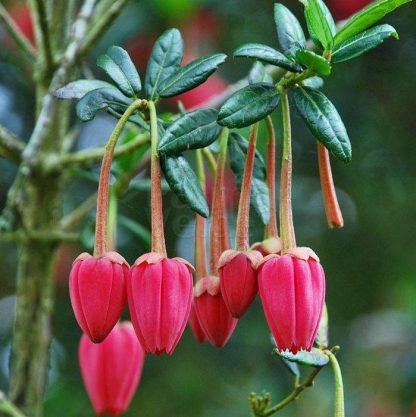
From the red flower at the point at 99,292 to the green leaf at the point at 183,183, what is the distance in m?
0.09

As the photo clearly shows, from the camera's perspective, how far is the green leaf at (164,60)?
3.41 ft

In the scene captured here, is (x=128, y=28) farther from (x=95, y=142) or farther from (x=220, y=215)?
(x=220, y=215)

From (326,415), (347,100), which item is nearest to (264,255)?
(347,100)

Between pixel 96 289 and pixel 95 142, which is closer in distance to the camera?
pixel 96 289

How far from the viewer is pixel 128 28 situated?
2674 millimetres

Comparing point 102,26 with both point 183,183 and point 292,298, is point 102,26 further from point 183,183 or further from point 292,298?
point 292,298

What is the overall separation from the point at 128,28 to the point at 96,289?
1888 millimetres

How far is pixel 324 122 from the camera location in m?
0.94

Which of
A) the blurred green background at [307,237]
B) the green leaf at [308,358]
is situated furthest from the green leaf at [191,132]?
the blurred green background at [307,237]

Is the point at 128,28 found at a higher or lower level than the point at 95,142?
higher

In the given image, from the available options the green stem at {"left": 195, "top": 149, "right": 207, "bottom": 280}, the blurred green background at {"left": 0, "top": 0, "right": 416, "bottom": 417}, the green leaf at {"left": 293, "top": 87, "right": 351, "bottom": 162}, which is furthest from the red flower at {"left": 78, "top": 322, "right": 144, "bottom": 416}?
the blurred green background at {"left": 0, "top": 0, "right": 416, "bottom": 417}

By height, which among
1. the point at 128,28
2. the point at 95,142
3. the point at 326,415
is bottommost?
the point at 326,415

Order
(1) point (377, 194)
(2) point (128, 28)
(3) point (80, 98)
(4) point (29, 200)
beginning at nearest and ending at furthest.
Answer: (3) point (80, 98) → (4) point (29, 200) → (2) point (128, 28) → (1) point (377, 194)

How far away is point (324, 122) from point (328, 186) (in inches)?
3.8
